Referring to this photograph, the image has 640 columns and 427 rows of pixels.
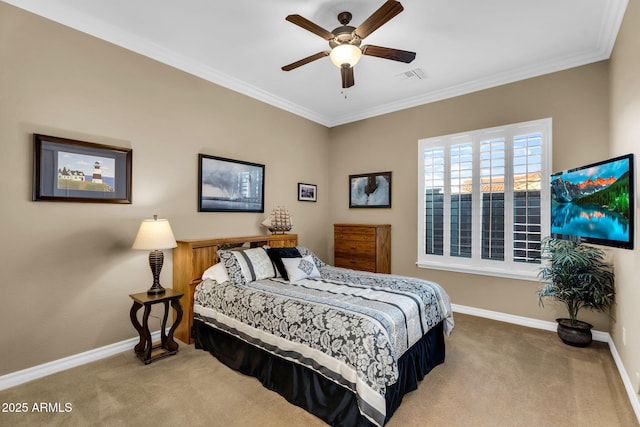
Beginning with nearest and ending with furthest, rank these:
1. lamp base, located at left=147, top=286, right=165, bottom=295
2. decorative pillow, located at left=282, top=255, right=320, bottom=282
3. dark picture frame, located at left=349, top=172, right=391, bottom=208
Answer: lamp base, located at left=147, top=286, right=165, bottom=295 → decorative pillow, located at left=282, top=255, right=320, bottom=282 → dark picture frame, located at left=349, top=172, right=391, bottom=208

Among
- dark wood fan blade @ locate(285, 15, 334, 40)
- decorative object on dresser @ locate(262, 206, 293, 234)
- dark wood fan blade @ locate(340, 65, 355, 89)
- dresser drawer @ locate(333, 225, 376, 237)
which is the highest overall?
dark wood fan blade @ locate(285, 15, 334, 40)

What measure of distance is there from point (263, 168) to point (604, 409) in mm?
4043

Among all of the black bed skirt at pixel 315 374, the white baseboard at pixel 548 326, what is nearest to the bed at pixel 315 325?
the black bed skirt at pixel 315 374

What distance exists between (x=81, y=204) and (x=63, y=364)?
1.37 m

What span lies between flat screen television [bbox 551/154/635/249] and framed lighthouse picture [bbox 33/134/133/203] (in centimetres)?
400

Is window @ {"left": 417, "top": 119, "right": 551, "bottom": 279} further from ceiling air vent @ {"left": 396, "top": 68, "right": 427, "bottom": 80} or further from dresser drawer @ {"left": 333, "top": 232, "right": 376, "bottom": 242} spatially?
ceiling air vent @ {"left": 396, "top": 68, "right": 427, "bottom": 80}

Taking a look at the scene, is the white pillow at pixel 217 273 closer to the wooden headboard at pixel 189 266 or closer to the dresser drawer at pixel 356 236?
the wooden headboard at pixel 189 266

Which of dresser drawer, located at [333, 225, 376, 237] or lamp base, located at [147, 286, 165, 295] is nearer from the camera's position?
lamp base, located at [147, 286, 165, 295]

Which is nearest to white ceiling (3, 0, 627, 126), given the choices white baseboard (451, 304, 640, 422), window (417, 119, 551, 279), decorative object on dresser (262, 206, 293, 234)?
window (417, 119, 551, 279)

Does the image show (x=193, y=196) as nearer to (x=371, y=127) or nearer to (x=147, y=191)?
(x=147, y=191)

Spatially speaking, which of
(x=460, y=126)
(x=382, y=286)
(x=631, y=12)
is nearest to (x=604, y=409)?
(x=382, y=286)

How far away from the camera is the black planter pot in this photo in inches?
118

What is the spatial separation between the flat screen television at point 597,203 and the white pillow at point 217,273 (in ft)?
10.3

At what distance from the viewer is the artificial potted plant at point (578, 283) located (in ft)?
9.44
